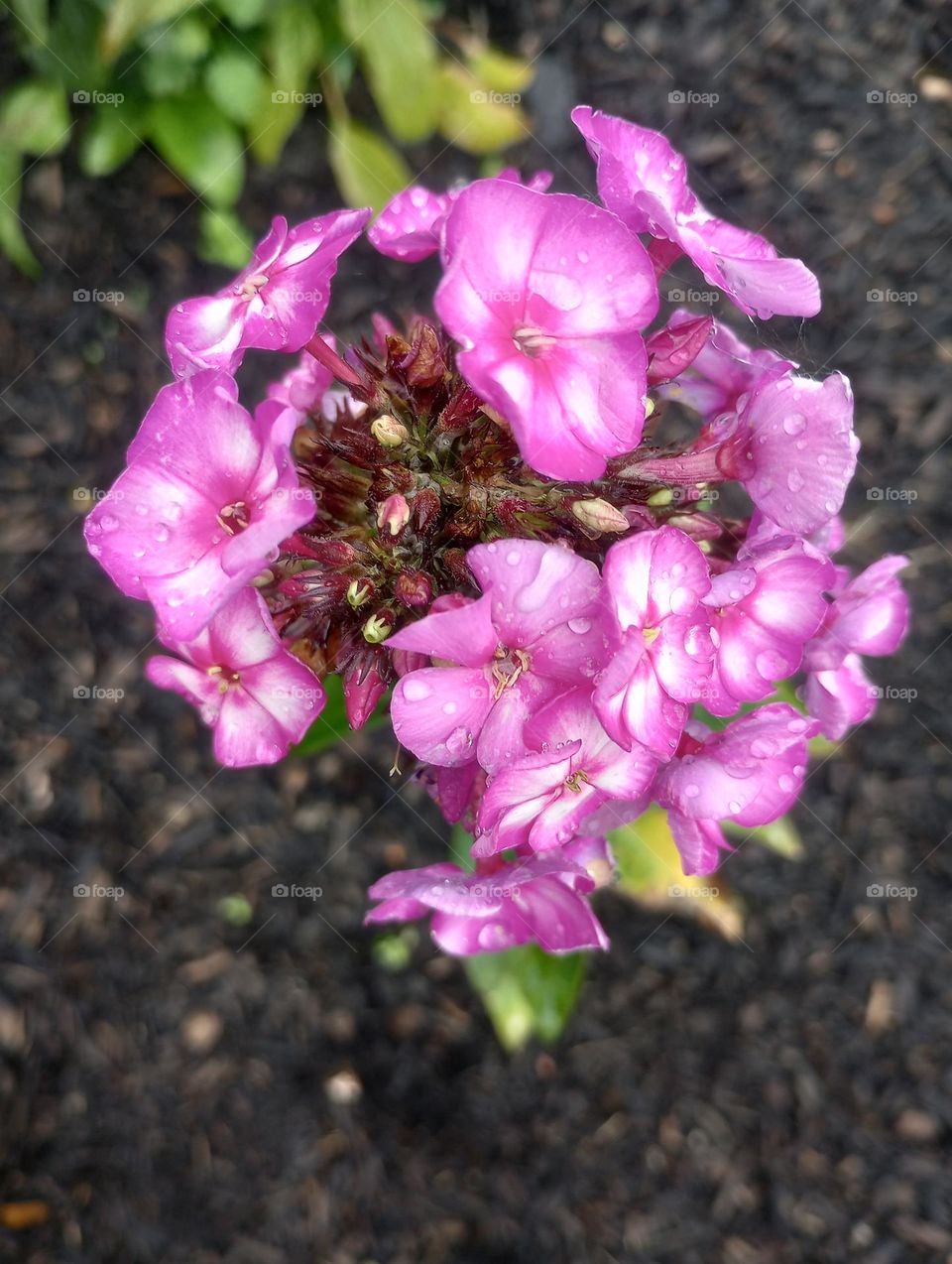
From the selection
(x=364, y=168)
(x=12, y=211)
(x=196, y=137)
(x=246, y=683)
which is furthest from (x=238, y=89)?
(x=246, y=683)

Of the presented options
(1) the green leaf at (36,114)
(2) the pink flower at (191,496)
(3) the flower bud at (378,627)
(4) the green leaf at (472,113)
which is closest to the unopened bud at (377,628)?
(3) the flower bud at (378,627)

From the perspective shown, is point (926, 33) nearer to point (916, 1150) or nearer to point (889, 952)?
point (889, 952)

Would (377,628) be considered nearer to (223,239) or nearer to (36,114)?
(223,239)

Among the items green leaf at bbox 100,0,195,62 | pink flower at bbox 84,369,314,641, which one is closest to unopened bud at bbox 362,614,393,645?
pink flower at bbox 84,369,314,641

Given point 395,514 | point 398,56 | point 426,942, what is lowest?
point 426,942

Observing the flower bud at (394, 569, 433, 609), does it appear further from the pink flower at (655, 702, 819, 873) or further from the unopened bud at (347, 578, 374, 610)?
the pink flower at (655, 702, 819, 873)

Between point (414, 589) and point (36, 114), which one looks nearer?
point (414, 589)
